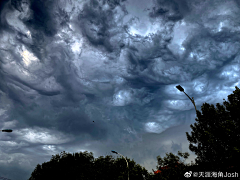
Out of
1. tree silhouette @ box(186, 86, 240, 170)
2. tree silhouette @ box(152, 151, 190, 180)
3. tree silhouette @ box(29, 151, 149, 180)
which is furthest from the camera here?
tree silhouette @ box(29, 151, 149, 180)

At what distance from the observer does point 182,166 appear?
19.9 metres

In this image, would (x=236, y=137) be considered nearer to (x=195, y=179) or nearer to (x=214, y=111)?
(x=214, y=111)

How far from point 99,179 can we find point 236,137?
113ft

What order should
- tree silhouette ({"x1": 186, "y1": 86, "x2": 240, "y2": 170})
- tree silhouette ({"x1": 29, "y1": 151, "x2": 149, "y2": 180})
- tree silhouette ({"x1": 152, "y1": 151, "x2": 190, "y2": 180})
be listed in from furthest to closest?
tree silhouette ({"x1": 29, "y1": 151, "x2": 149, "y2": 180}) < tree silhouette ({"x1": 152, "y1": 151, "x2": 190, "y2": 180}) < tree silhouette ({"x1": 186, "y1": 86, "x2": 240, "y2": 170})

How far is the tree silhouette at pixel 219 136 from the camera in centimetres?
1192

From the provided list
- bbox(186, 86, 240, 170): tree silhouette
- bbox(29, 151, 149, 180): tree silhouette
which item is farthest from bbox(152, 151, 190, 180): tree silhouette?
bbox(29, 151, 149, 180): tree silhouette

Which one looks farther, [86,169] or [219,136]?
[86,169]

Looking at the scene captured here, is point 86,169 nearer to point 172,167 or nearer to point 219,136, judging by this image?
point 172,167

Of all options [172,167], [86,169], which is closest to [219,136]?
[172,167]

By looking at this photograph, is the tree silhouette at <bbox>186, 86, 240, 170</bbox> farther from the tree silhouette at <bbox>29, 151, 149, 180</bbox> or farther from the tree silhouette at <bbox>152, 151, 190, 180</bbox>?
the tree silhouette at <bbox>29, 151, 149, 180</bbox>

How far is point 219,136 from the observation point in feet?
57.9

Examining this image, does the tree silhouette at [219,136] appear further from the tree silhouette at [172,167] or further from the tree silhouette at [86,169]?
the tree silhouette at [86,169]

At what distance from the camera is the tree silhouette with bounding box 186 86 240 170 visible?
1192 centimetres

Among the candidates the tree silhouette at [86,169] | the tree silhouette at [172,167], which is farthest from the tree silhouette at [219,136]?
the tree silhouette at [86,169]
